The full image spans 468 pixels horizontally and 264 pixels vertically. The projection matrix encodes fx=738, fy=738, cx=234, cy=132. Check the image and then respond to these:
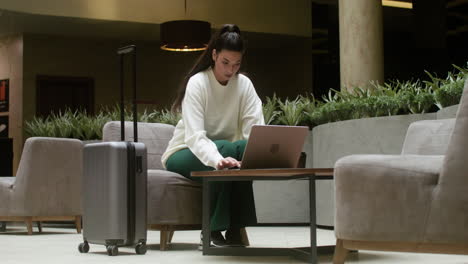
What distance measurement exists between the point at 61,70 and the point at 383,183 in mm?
10830

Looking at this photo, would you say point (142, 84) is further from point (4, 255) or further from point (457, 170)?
point (457, 170)

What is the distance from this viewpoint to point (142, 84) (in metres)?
13.2

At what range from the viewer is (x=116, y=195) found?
3336 mm

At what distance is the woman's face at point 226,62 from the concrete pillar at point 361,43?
160 inches

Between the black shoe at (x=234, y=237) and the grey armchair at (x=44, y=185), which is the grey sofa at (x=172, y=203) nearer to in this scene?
the black shoe at (x=234, y=237)

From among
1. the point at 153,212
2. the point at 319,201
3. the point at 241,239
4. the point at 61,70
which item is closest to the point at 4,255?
the point at 153,212

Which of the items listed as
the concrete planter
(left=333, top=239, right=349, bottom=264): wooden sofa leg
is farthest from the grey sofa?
the concrete planter

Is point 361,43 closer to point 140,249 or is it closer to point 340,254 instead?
point 140,249

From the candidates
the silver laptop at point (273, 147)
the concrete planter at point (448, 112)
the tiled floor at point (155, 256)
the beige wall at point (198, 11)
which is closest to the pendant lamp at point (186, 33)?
the beige wall at point (198, 11)

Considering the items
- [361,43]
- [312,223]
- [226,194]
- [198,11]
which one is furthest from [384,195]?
[198,11]

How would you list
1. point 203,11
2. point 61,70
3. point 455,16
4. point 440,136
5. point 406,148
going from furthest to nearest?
point 455,16, point 61,70, point 203,11, point 406,148, point 440,136

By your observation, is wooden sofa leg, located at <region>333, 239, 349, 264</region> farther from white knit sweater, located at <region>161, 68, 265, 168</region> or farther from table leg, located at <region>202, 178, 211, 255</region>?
white knit sweater, located at <region>161, 68, 265, 168</region>

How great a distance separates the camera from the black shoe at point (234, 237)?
3.44m

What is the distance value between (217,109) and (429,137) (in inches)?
39.7
